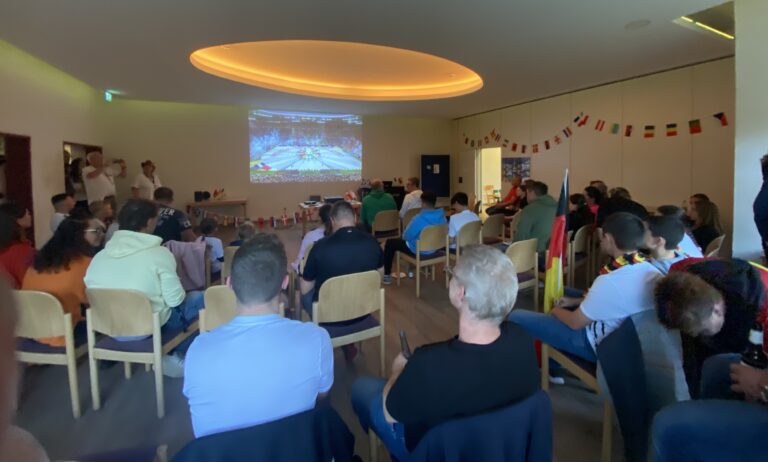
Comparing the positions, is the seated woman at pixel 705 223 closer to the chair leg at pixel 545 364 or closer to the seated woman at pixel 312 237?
the chair leg at pixel 545 364

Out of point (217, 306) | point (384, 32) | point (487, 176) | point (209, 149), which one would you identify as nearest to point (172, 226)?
point (217, 306)

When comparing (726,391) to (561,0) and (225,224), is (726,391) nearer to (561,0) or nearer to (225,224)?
(561,0)

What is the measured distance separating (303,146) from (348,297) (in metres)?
8.16

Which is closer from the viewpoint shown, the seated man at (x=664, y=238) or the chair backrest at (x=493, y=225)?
the seated man at (x=664, y=238)

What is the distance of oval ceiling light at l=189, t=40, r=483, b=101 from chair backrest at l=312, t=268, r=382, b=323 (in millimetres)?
4284

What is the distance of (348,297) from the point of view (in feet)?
8.68

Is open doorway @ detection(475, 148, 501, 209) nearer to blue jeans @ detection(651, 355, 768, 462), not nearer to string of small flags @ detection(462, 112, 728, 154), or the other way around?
string of small flags @ detection(462, 112, 728, 154)

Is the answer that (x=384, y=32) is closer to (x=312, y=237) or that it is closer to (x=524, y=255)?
(x=312, y=237)

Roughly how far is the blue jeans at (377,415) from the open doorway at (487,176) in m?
9.57

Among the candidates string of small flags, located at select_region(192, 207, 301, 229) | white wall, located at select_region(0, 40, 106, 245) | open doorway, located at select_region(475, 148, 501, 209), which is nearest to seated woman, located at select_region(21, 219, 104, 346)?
white wall, located at select_region(0, 40, 106, 245)

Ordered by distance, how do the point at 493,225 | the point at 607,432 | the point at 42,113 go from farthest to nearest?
the point at 42,113 → the point at 493,225 → the point at 607,432

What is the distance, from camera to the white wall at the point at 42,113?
16.7 ft

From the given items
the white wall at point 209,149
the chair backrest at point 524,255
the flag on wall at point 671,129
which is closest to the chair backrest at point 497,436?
the chair backrest at point 524,255

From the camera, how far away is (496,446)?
1.20m
